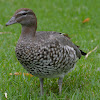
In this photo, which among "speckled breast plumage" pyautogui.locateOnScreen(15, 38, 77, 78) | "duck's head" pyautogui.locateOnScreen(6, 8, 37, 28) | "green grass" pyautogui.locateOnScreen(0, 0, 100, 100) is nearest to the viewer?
"speckled breast plumage" pyautogui.locateOnScreen(15, 38, 77, 78)

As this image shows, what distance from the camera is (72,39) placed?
665 centimetres

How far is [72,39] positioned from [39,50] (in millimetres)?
2994

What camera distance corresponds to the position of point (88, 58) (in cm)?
574

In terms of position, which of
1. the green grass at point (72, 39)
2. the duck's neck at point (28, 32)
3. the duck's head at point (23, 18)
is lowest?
the green grass at point (72, 39)

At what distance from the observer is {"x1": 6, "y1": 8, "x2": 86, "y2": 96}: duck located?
3.78 m

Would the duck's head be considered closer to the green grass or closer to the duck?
the duck

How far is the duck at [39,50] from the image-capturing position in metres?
3.78

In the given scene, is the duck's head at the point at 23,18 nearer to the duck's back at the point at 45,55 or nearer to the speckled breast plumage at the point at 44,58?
the duck's back at the point at 45,55

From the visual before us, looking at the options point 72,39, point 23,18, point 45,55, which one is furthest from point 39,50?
point 72,39

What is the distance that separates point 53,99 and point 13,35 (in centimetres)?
321

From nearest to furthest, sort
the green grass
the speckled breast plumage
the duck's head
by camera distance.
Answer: the speckled breast plumage < the duck's head < the green grass

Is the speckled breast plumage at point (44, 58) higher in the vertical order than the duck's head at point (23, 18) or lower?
lower

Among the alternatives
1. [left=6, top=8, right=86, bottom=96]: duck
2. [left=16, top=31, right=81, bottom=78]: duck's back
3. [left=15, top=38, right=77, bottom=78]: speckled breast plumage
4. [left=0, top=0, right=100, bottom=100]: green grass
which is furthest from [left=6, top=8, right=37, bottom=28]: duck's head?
[left=0, top=0, right=100, bottom=100]: green grass

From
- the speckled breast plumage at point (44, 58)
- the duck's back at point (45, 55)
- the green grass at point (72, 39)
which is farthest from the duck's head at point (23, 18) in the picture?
the green grass at point (72, 39)
